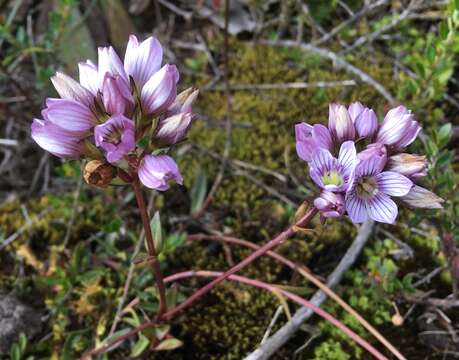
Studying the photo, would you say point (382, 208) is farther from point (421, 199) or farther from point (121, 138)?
point (121, 138)

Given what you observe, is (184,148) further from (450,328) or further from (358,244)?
(450,328)

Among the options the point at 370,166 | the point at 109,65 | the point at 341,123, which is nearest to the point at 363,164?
the point at 370,166

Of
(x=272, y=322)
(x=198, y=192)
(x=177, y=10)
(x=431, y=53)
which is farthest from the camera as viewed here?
(x=177, y=10)

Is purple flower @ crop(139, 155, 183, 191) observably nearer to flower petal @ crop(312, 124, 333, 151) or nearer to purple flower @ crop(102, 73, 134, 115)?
purple flower @ crop(102, 73, 134, 115)

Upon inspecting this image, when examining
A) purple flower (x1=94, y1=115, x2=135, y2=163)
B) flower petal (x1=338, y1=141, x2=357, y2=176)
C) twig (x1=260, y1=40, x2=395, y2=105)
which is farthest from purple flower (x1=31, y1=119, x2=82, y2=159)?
twig (x1=260, y1=40, x2=395, y2=105)

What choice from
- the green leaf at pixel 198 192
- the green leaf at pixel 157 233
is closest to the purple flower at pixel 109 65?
the green leaf at pixel 157 233

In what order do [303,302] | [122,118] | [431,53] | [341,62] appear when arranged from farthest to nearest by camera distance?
[341,62] → [431,53] → [303,302] → [122,118]

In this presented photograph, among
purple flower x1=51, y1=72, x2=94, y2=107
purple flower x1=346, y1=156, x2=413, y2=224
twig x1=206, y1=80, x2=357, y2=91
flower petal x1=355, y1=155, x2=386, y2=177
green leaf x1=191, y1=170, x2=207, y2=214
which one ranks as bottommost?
green leaf x1=191, y1=170, x2=207, y2=214

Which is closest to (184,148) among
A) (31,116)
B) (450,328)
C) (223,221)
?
(223,221)
